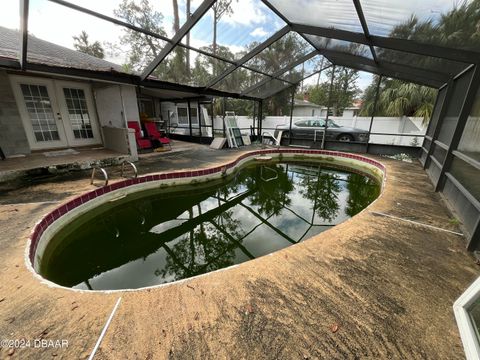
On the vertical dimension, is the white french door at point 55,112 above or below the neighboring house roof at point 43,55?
below

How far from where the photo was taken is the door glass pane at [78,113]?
5676mm

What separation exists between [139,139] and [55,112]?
2.11 metres

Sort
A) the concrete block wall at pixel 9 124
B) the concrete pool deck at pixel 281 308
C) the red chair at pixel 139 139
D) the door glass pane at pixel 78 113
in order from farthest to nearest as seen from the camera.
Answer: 1. the red chair at pixel 139 139
2. the door glass pane at pixel 78 113
3. the concrete block wall at pixel 9 124
4. the concrete pool deck at pixel 281 308

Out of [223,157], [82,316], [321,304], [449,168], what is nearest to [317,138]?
[223,157]

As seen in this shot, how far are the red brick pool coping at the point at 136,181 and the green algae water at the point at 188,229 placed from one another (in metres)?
0.22

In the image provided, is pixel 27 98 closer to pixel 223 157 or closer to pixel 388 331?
pixel 223 157

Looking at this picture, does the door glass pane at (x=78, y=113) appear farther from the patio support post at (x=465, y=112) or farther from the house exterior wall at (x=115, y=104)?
the patio support post at (x=465, y=112)

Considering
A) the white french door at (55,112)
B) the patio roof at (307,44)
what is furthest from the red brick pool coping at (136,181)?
the white french door at (55,112)

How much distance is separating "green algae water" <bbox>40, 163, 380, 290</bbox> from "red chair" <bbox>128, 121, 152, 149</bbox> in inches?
126

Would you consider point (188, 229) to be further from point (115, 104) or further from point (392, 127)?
point (392, 127)

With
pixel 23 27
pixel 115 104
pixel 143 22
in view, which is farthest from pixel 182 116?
pixel 23 27

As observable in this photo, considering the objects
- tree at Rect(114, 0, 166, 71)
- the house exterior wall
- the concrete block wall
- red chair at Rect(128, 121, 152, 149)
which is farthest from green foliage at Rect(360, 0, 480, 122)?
the concrete block wall

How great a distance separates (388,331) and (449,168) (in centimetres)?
350

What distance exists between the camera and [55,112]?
5.45 meters
